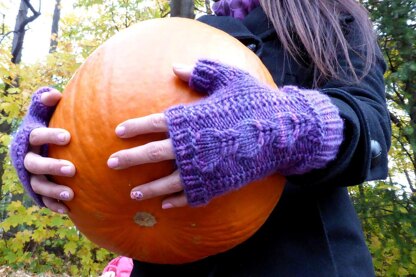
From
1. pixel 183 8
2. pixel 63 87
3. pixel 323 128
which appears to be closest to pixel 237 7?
pixel 323 128

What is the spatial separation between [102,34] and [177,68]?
526 centimetres

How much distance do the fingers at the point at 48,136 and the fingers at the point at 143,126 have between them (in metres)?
0.15

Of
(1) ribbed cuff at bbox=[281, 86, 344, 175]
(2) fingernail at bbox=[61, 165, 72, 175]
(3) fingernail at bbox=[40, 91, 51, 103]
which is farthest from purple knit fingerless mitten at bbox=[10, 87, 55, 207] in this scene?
(1) ribbed cuff at bbox=[281, 86, 344, 175]

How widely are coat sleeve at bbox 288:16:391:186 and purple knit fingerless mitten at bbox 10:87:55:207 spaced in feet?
1.90

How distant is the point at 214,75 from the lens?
2.67ft

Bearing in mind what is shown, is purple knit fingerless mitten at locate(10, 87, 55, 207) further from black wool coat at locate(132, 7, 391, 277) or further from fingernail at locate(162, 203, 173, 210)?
black wool coat at locate(132, 7, 391, 277)

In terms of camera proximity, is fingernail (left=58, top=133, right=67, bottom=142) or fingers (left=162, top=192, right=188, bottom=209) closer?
fingers (left=162, top=192, right=188, bottom=209)

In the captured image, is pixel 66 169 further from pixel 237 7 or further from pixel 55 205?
pixel 237 7

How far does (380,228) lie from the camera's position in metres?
3.30

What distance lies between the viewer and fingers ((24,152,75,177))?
0.85m

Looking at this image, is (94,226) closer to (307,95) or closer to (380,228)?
(307,95)

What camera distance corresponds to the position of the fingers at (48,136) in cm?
89

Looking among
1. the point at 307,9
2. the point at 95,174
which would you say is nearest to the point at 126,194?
the point at 95,174

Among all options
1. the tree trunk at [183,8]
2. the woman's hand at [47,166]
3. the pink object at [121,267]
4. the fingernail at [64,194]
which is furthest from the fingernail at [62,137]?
the tree trunk at [183,8]
